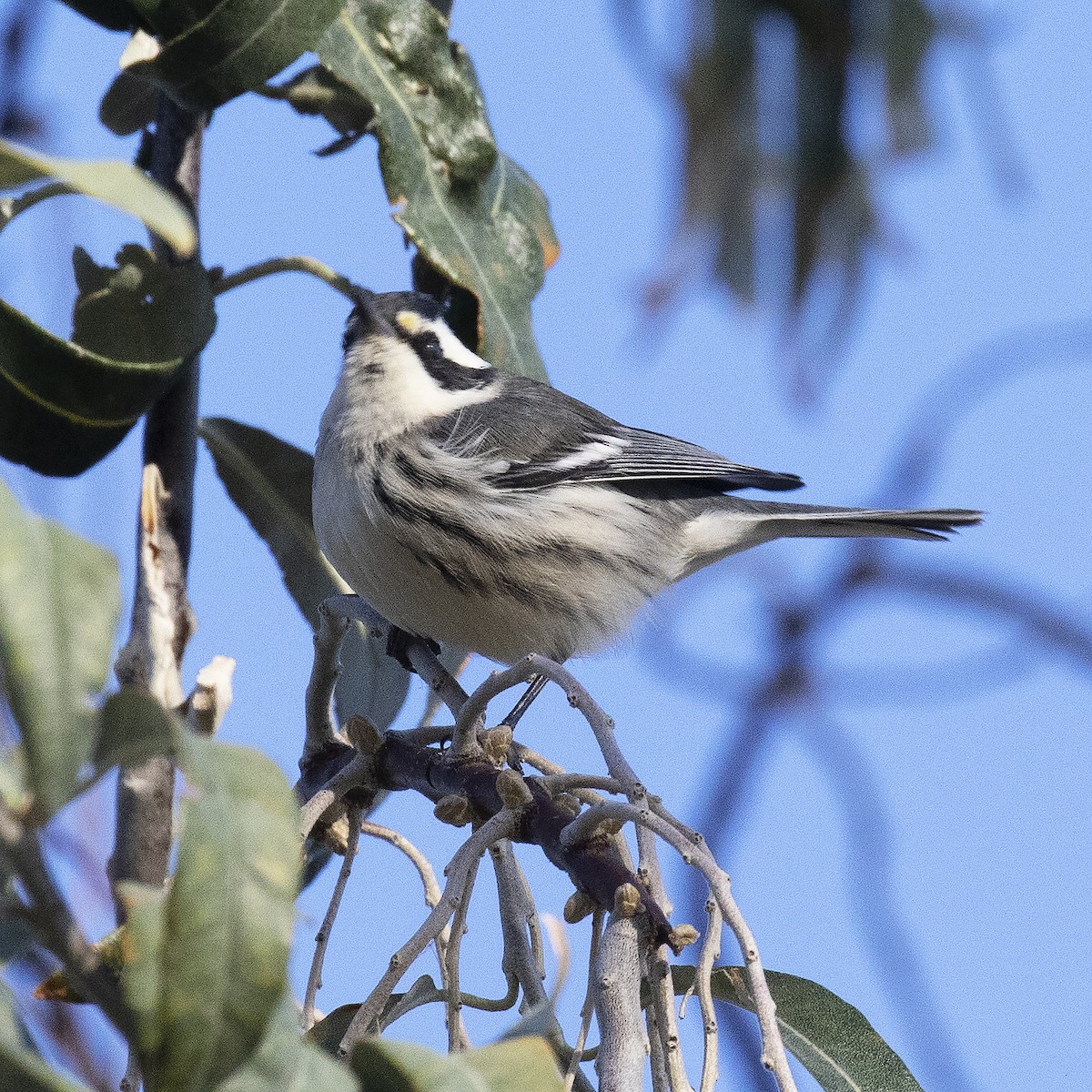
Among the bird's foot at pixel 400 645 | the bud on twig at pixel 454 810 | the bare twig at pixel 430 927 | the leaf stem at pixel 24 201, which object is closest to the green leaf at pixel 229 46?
the leaf stem at pixel 24 201

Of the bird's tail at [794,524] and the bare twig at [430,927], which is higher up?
the bird's tail at [794,524]

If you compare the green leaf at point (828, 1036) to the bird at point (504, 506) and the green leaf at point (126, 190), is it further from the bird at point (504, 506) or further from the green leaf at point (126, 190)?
the bird at point (504, 506)

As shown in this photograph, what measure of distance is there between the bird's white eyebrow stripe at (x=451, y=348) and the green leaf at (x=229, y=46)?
4.50 feet

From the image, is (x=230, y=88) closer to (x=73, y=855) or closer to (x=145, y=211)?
(x=73, y=855)

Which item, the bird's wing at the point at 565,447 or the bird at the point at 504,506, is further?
the bird's wing at the point at 565,447

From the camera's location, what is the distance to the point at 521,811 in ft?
4.96

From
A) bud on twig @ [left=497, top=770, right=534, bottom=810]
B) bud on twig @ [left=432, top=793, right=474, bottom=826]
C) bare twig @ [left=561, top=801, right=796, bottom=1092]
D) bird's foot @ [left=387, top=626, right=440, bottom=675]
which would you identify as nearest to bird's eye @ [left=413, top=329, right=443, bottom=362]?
bird's foot @ [left=387, top=626, right=440, bottom=675]

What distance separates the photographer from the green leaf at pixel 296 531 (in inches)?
109

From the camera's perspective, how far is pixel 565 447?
4.02 metres

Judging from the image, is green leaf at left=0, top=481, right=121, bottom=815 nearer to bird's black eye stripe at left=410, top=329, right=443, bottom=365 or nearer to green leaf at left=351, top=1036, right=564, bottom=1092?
green leaf at left=351, top=1036, right=564, bottom=1092

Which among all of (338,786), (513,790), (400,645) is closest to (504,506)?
(400,645)

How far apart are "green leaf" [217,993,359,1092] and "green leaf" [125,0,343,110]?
170 centimetres

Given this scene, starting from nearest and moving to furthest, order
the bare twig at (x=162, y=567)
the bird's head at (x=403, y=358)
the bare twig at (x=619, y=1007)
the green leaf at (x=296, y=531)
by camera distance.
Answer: the bare twig at (x=619, y=1007) → the bare twig at (x=162, y=567) → the green leaf at (x=296, y=531) → the bird's head at (x=403, y=358)

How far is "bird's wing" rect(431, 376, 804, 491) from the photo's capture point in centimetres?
375
